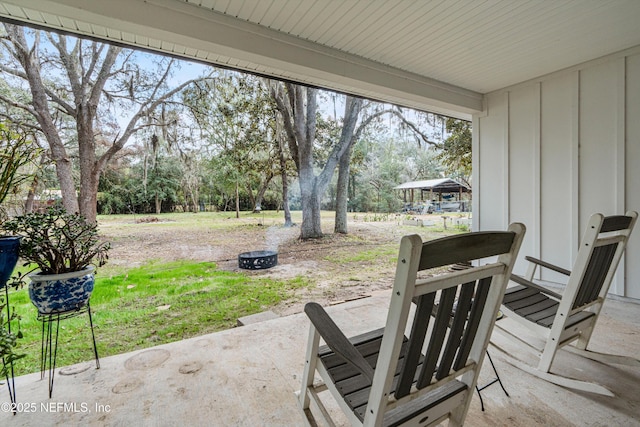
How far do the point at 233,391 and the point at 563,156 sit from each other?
396cm

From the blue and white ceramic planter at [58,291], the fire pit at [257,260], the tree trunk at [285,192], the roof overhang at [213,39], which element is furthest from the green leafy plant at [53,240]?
the tree trunk at [285,192]

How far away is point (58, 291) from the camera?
1507 millimetres

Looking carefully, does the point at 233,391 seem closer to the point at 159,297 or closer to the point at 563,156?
the point at 159,297

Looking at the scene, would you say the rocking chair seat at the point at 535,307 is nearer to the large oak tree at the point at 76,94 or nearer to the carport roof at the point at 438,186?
the carport roof at the point at 438,186

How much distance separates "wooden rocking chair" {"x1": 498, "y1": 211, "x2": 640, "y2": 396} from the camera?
1405mm

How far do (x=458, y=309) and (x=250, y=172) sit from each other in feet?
9.39

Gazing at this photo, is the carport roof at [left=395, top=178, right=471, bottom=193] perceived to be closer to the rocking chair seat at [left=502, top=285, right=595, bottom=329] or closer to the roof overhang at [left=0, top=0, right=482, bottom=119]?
the roof overhang at [left=0, top=0, right=482, bottom=119]

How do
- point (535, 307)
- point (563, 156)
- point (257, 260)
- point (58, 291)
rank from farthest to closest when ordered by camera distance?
1. point (257, 260)
2. point (563, 156)
3. point (535, 307)
4. point (58, 291)

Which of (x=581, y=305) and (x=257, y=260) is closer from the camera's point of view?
(x=581, y=305)

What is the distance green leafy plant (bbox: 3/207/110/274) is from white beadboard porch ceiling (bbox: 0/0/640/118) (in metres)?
1.23

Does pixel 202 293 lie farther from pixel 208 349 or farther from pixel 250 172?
pixel 250 172

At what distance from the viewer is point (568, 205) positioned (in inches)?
124

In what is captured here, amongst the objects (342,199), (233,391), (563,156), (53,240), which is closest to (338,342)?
(233,391)

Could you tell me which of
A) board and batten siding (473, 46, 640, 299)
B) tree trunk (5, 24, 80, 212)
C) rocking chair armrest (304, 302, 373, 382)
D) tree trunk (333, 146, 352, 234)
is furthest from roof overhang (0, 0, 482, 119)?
rocking chair armrest (304, 302, 373, 382)
